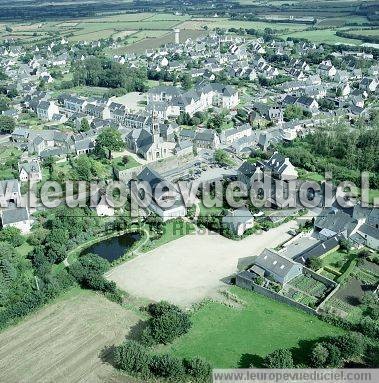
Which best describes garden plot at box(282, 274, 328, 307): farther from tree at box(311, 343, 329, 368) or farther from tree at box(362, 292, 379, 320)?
tree at box(311, 343, 329, 368)

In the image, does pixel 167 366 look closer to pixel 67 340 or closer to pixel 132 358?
pixel 132 358

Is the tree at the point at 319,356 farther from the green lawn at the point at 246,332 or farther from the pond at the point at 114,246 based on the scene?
the pond at the point at 114,246

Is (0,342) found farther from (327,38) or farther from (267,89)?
(327,38)

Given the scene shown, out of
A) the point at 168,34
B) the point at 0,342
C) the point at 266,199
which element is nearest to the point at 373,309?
the point at 266,199

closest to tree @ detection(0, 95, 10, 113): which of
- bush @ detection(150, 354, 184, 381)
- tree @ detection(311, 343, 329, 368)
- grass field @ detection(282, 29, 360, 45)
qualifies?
bush @ detection(150, 354, 184, 381)

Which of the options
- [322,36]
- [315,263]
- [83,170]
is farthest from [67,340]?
[322,36]

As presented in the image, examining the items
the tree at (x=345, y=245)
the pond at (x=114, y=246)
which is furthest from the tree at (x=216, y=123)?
the tree at (x=345, y=245)

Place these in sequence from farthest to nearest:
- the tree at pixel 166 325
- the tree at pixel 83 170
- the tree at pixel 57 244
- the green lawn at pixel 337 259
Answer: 1. the tree at pixel 83 170
2. the tree at pixel 57 244
3. the green lawn at pixel 337 259
4. the tree at pixel 166 325
